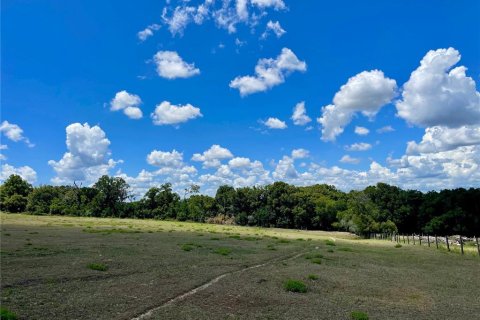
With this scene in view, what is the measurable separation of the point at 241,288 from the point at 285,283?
2.77 metres

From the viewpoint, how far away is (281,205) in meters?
132

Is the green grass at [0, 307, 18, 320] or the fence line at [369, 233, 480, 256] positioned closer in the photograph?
the green grass at [0, 307, 18, 320]

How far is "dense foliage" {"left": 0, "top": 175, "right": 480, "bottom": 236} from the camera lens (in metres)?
98.0

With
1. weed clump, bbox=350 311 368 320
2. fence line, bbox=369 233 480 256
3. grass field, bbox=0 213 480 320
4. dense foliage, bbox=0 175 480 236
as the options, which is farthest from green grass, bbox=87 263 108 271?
dense foliage, bbox=0 175 480 236

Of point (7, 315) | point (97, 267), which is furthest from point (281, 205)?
point (7, 315)

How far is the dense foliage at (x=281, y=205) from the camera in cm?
9800

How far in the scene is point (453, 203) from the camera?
332 feet

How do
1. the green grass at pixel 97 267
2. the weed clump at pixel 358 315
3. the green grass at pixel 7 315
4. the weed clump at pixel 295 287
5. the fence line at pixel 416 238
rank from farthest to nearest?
1. the fence line at pixel 416 238
2. the green grass at pixel 97 267
3. the weed clump at pixel 295 287
4. the weed clump at pixel 358 315
5. the green grass at pixel 7 315

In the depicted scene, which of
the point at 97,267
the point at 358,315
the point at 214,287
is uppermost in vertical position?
the point at 97,267

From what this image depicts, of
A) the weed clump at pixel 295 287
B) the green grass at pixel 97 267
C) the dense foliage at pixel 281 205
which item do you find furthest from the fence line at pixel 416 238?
the green grass at pixel 97 267

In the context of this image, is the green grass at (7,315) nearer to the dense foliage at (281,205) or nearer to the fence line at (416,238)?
the fence line at (416,238)

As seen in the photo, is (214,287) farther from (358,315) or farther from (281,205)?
(281,205)

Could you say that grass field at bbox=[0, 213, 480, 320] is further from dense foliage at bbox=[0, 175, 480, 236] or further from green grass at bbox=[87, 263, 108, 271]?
dense foliage at bbox=[0, 175, 480, 236]

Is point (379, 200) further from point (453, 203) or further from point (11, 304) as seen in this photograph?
point (11, 304)
